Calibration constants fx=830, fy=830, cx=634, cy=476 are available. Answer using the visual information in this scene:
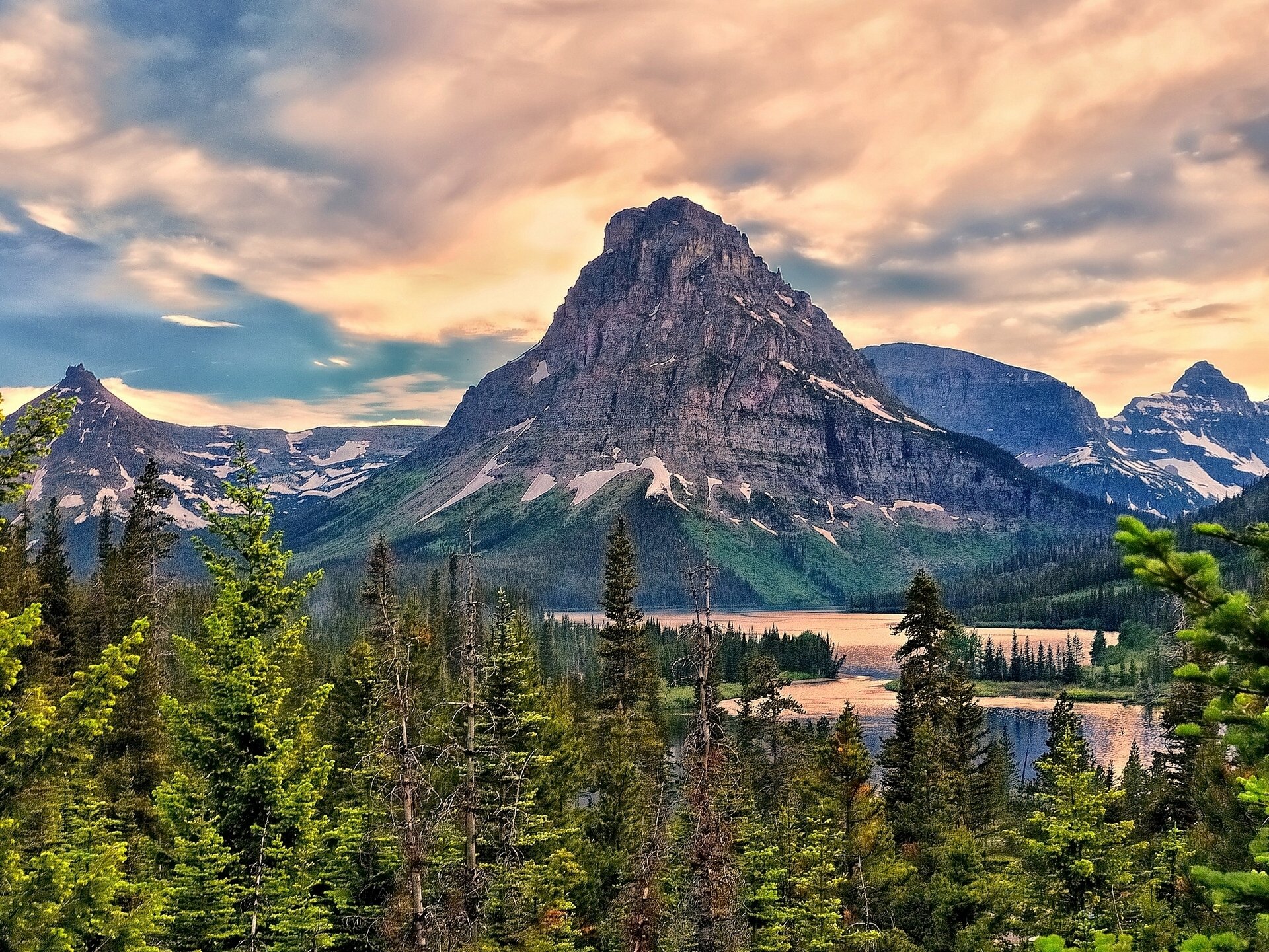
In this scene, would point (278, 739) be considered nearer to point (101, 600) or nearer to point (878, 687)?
point (101, 600)

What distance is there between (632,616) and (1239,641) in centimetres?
4493

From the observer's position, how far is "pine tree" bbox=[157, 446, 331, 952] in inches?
906

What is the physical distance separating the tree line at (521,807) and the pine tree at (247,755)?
0.10 m

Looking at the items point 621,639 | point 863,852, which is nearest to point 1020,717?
point 621,639

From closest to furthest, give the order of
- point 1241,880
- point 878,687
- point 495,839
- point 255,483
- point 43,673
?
1. point 1241,880
2. point 255,483
3. point 495,839
4. point 43,673
5. point 878,687

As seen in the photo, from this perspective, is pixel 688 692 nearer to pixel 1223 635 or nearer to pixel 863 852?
pixel 863 852

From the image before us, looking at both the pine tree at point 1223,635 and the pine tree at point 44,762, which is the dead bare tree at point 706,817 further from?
the pine tree at point 1223,635

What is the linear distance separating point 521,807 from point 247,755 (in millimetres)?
9022

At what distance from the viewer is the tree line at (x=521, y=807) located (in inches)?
602

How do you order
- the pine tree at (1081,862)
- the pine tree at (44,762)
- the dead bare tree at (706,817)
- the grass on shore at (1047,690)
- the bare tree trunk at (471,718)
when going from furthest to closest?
the grass on shore at (1047,690) → the pine tree at (1081,862) → the dead bare tree at (706,817) → the bare tree trunk at (471,718) → the pine tree at (44,762)

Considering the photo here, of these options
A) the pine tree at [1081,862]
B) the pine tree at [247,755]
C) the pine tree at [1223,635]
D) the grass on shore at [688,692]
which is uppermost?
the pine tree at [1223,635]

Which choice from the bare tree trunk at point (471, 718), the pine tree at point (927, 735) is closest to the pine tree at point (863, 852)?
the pine tree at point (927, 735)

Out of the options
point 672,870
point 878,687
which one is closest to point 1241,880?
point 672,870

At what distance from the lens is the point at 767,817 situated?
50.4 meters
